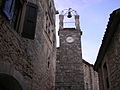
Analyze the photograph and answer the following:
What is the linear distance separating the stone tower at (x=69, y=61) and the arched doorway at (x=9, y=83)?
1285 cm

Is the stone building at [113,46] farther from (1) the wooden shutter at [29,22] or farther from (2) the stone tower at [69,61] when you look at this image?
(2) the stone tower at [69,61]

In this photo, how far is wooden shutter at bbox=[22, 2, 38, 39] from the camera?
5.69m

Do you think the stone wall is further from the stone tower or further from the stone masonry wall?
the stone masonry wall

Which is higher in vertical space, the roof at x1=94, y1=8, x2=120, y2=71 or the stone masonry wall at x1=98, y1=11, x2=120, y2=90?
the roof at x1=94, y1=8, x2=120, y2=71

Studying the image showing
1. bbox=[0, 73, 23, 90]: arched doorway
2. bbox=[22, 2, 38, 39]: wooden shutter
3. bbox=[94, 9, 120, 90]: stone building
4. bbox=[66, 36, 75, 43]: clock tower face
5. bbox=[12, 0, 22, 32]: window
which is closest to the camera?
bbox=[0, 73, 23, 90]: arched doorway

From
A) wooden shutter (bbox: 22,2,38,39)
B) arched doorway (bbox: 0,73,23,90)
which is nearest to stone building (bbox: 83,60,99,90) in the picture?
wooden shutter (bbox: 22,2,38,39)

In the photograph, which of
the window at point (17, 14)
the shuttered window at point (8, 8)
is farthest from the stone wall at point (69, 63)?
the shuttered window at point (8, 8)

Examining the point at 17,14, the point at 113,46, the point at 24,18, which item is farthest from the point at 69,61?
the point at 17,14

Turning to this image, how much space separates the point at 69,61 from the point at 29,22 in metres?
14.0

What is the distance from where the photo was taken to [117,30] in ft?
21.0

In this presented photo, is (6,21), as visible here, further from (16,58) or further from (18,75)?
(18,75)

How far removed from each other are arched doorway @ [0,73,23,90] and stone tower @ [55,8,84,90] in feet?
42.2

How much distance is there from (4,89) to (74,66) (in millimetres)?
14259

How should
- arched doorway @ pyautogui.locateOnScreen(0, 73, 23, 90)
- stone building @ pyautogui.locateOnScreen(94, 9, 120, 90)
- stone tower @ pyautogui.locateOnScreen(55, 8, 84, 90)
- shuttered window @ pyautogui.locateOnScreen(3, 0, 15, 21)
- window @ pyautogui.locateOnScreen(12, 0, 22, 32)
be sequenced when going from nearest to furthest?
shuttered window @ pyautogui.locateOnScreen(3, 0, 15, 21), arched doorway @ pyautogui.locateOnScreen(0, 73, 23, 90), window @ pyautogui.locateOnScreen(12, 0, 22, 32), stone building @ pyautogui.locateOnScreen(94, 9, 120, 90), stone tower @ pyautogui.locateOnScreen(55, 8, 84, 90)
